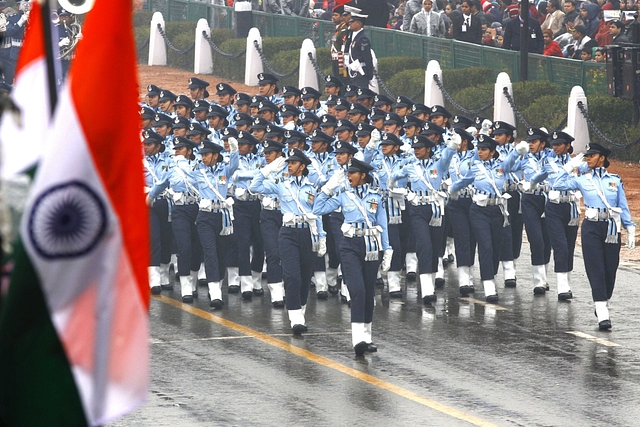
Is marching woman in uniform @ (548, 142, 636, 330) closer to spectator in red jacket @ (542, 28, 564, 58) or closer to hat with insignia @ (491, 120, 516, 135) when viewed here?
hat with insignia @ (491, 120, 516, 135)

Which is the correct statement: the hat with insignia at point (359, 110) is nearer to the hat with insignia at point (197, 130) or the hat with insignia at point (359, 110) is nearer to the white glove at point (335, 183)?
the hat with insignia at point (197, 130)

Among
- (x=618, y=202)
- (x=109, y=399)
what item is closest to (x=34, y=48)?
(x=109, y=399)

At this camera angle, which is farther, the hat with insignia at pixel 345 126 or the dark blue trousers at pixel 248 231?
the hat with insignia at pixel 345 126

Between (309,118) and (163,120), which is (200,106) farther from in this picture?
(163,120)

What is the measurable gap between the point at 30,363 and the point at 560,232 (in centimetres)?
1197

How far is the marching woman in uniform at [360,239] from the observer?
40.6ft

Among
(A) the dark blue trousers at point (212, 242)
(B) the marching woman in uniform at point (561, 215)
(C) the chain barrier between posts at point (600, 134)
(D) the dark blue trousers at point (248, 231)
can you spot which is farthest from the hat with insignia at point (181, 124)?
(C) the chain barrier between posts at point (600, 134)

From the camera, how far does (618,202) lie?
539 inches

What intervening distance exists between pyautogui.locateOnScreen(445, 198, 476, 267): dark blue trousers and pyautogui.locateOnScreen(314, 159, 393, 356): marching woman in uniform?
2.90 meters

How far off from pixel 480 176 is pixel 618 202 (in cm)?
226

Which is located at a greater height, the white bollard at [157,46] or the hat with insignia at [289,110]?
the white bollard at [157,46]

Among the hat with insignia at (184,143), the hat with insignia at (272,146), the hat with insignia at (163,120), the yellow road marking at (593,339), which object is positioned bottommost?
the yellow road marking at (593,339)

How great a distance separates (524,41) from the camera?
25078 millimetres

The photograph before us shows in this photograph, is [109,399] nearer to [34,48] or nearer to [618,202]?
[34,48]
